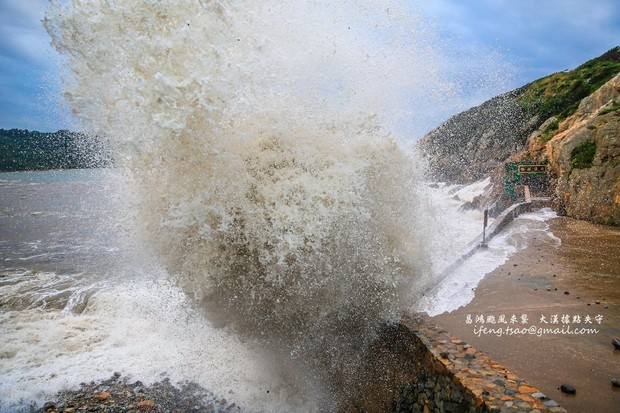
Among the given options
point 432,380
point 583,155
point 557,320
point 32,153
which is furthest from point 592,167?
point 32,153

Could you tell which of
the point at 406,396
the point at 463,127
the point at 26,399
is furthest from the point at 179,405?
the point at 463,127

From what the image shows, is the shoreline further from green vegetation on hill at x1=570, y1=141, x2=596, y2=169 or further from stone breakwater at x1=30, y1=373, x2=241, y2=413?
green vegetation on hill at x1=570, y1=141, x2=596, y2=169

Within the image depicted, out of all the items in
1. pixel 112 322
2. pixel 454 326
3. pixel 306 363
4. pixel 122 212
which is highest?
pixel 122 212

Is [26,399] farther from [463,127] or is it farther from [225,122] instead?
[463,127]

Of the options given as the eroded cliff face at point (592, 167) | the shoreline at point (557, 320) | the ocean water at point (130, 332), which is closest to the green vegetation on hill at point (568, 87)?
the eroded cliff face at point (592, 167)

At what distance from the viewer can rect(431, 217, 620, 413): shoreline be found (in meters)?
3.73

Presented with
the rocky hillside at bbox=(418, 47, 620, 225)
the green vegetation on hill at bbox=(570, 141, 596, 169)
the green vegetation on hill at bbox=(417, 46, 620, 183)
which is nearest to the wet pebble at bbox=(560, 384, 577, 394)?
the rocky hillside at bbox=(418, 47, 620, 225)

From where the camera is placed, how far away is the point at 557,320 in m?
5.11

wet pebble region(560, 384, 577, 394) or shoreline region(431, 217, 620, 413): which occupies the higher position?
wet pebble region(560, 384, 577, 394)

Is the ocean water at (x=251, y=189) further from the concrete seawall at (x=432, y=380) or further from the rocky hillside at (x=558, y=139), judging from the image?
the rocky hillside at (x=558, y=139)

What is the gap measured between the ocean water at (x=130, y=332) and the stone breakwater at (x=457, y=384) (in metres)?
1.19

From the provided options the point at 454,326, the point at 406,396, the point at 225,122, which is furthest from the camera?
the point at 454,326

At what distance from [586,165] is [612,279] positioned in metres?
8.81

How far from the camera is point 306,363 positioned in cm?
495
